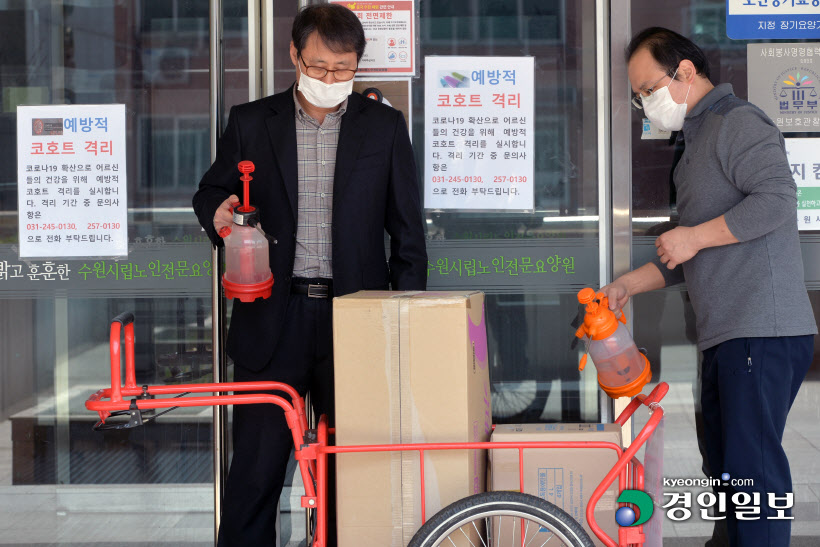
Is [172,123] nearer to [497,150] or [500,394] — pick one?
[497,150]

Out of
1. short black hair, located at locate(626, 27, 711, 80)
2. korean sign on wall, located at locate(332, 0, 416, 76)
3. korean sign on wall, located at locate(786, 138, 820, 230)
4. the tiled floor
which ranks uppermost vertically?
korean sign on wall, located at locate(332, 0, 416, 76)

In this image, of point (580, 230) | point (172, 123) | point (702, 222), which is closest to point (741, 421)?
point (702, 222)

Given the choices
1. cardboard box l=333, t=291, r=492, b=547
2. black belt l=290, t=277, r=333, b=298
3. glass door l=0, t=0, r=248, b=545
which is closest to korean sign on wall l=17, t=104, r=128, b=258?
glass door l=0, t=0, r=248, b=545

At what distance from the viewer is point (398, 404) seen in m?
2.22

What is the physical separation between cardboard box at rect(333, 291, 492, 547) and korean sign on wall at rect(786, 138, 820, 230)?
1.63m

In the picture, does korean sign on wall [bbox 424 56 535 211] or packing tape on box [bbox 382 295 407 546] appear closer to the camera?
packing tape on box [bbox 382 295 407 546]

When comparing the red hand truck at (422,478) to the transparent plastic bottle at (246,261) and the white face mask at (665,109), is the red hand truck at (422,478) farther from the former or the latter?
the white face mask at (665,109)

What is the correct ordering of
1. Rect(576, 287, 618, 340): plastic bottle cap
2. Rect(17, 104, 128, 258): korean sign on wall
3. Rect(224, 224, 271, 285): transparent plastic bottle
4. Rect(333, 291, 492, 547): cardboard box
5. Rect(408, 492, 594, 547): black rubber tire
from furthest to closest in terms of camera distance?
Rect(17, 104, 128, 258): korean sign on wall, Rect(224, 224, 271, 285): transparent plastic bottle, Rect(576, 287, 618, 340): plastic bottle cap, Rect(333, 291, 492, 547): cardboard box, Rect(408, 492, 594, 547): black rubber tire

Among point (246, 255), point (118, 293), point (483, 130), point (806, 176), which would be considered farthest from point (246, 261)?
point (806, 176)

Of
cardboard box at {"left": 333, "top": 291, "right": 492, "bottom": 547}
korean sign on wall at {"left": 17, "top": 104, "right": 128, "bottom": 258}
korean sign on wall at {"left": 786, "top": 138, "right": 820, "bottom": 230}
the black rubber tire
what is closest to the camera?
the black rubber tire

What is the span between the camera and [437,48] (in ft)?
10.8

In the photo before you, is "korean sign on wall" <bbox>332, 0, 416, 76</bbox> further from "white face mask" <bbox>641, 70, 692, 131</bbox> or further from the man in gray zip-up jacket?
the man in gray zip-up jacket

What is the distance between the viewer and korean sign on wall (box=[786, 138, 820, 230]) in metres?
3.21

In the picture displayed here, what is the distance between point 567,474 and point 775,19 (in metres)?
1.91
